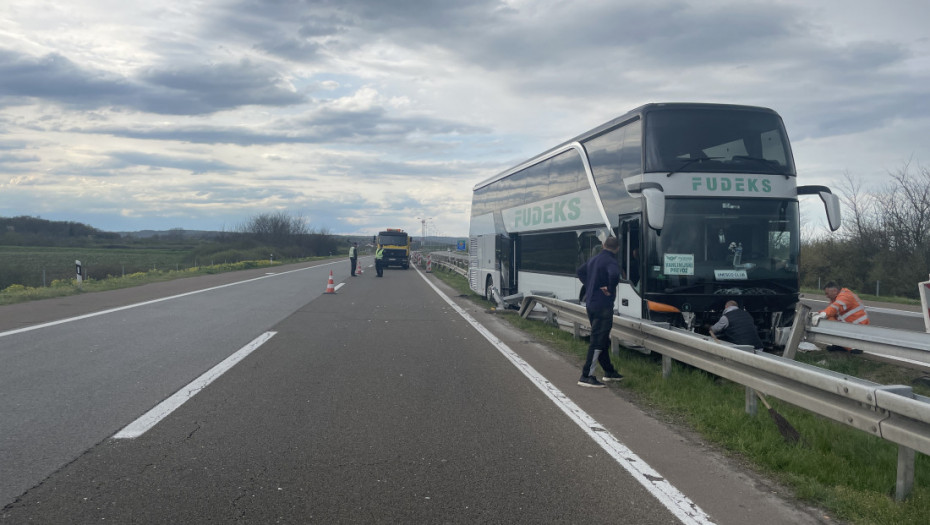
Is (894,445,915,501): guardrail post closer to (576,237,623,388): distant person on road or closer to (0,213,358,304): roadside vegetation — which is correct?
(576,237,623,388): distant person on road

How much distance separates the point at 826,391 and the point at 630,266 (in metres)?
5.00

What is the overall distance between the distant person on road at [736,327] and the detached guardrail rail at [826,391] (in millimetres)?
914

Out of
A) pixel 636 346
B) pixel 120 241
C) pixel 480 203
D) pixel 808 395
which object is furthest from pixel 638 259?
pixel 120 241

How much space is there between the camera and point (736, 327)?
862 cm

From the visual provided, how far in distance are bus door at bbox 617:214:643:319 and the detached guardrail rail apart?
3.71ft

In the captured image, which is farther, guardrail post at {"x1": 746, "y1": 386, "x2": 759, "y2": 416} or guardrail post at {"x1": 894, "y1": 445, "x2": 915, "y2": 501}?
guardrail post at {"x1": 746, "y1": 386, "x2": 759, "y2": 416}

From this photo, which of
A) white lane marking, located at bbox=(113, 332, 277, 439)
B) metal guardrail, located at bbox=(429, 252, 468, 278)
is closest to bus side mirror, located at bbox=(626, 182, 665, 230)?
white lane marking, located at bbox=(113, 332, 277, 439)

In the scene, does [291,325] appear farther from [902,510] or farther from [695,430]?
[902,510]

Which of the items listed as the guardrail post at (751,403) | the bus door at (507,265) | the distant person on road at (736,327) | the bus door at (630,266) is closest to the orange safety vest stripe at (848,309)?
the distant person on road at (736,327)

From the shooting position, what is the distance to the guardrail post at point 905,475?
442 centimetres

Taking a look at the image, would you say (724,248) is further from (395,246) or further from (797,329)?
(395,246)

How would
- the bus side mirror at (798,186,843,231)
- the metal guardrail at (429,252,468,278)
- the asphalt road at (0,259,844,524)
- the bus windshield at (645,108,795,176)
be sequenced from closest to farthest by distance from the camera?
the asphalt road at (0,259,844,524) < the bus side mirror at (798,186,843,231) < the bus windshield at (645,108,795,176) < the metal guardrail at (429,252,468,278)

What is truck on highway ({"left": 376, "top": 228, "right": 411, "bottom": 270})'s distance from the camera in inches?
1843

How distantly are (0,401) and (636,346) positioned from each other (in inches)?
301
